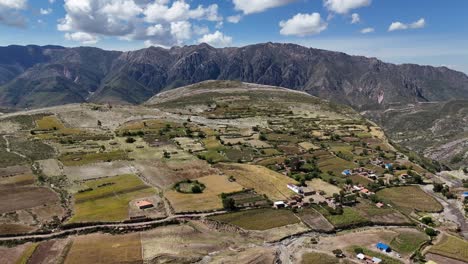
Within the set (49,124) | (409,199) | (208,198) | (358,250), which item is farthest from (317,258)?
(49,124)

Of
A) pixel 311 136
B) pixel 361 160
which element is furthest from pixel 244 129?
pixel 361 160

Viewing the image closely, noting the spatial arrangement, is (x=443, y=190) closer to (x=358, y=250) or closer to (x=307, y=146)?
(x=307, y=146)

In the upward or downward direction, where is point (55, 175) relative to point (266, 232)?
upward

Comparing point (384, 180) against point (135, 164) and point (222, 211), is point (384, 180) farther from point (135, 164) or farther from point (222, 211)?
point (135, 164)

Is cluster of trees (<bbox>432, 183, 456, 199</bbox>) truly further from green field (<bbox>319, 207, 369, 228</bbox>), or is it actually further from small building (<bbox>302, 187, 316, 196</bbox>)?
small building (<bbox>302, 187, 316, 196</bbox>)

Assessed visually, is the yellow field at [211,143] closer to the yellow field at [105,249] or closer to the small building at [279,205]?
the small building at [279,205]

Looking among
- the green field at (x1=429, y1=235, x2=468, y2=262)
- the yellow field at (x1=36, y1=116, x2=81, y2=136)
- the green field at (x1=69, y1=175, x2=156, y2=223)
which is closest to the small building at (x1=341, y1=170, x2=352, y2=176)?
the green field at (x1=429, y1=235, x2=468, y2=262)
